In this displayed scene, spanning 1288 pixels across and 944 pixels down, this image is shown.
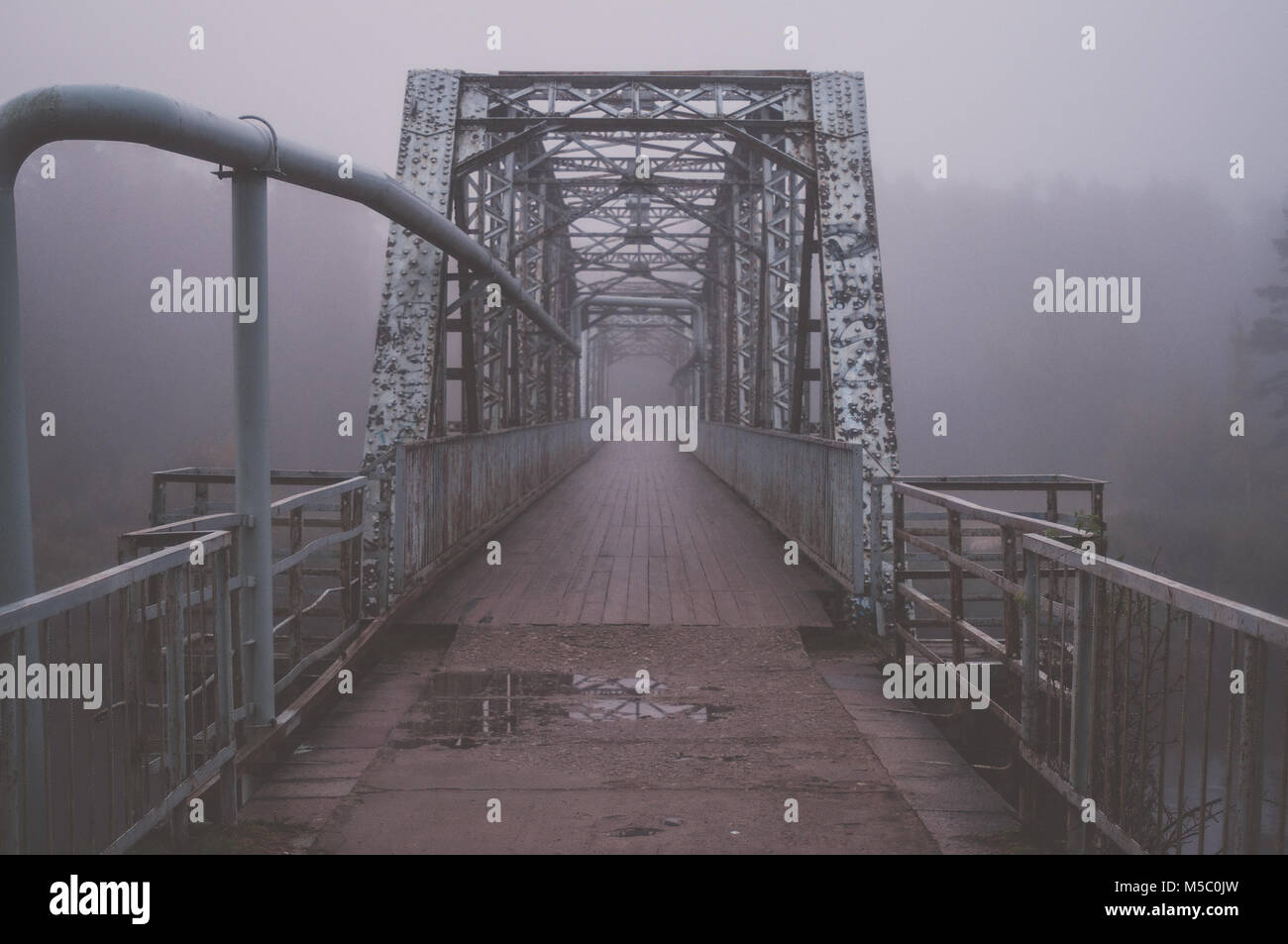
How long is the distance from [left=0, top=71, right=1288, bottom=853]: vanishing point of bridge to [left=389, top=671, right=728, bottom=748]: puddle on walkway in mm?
29

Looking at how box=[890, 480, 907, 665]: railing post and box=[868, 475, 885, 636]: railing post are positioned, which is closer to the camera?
box=[890, 480, 907, 665]: railing post

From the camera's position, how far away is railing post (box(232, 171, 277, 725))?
4.43m

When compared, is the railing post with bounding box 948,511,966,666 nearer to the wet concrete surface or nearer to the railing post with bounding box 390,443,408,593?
the wet concrete surface

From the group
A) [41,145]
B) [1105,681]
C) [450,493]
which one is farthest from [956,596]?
[450,493]

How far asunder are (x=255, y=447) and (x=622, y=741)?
84.6 inches

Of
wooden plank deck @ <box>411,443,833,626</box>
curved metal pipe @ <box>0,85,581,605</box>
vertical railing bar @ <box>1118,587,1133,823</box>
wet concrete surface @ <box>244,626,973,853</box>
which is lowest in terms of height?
wet concrete surface @ <box>244,626,973,853</box>

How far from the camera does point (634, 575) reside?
9367 millimetres

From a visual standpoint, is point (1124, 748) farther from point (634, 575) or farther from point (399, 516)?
point (634, 575)

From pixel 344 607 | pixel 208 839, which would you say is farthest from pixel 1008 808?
pixel 344 607

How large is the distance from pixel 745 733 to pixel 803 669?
1340mm

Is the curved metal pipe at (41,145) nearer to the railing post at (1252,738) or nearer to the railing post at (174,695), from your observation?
the railing post at (174,695)

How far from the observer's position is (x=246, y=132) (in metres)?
4.40

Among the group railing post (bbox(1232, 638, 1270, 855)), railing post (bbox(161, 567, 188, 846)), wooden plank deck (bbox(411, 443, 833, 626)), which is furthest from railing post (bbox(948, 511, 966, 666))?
railing post (bbox(161, 567, 188, 846))
